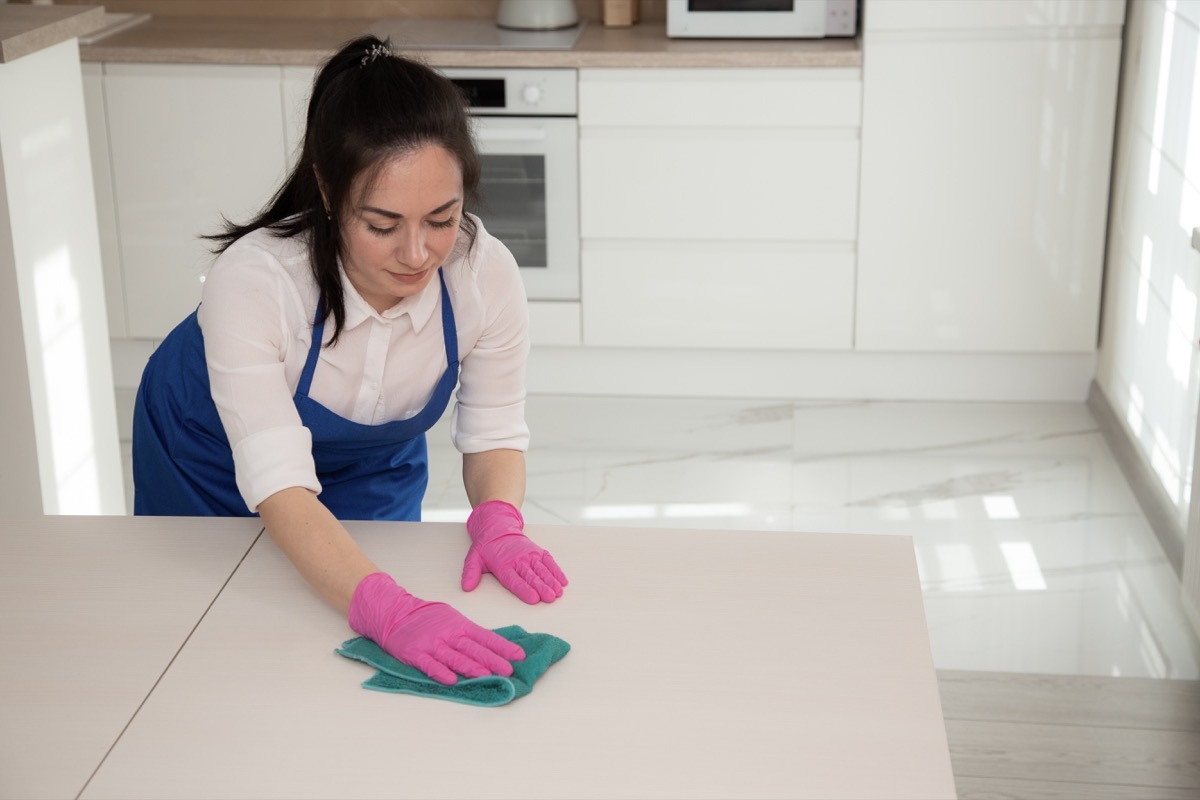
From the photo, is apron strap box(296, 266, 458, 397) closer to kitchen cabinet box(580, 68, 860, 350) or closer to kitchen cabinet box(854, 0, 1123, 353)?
kitchen cabinet box(580, 68, 860, 350)

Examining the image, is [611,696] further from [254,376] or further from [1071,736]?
[1071,736]

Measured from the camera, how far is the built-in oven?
11.4ft

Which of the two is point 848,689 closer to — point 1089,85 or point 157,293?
point 1089,85

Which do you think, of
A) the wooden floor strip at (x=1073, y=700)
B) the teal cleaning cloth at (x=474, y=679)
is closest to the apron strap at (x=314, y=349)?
the teal cleaning cloth at (x=474, y=679)

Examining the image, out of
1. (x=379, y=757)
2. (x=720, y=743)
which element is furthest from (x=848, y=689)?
(x=379, y=757)

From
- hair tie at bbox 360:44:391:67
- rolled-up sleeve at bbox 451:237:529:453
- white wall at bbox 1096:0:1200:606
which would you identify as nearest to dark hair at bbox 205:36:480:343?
hair tie at bbox 360:44:391:67

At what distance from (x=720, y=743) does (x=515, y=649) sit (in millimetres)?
221

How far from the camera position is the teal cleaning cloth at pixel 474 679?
4.08ft

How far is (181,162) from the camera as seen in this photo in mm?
3627

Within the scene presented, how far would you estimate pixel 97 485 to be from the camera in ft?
8.24

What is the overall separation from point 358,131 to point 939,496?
202 cm

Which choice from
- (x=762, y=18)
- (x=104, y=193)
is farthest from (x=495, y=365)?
(x=104, y=193)

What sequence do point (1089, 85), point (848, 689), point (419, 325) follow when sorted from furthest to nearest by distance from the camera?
point (1089, 85) < point (419, 325) < point (848, 689)

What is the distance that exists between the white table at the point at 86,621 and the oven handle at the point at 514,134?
2.05m
